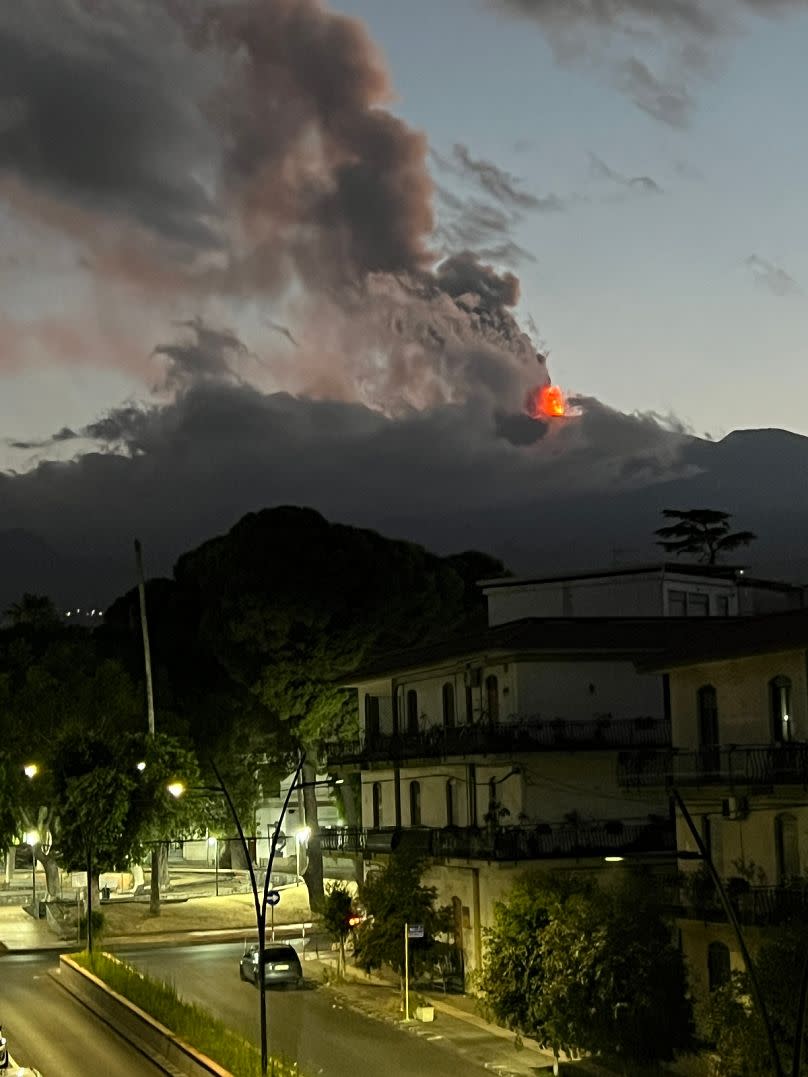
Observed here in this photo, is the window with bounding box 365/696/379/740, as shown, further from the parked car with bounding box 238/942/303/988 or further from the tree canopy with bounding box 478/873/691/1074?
the tree canopy with bounding box 478/873/691/1074

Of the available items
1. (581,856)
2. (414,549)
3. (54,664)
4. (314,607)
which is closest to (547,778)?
(581,856)

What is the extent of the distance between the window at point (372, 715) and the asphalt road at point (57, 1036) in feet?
47.2

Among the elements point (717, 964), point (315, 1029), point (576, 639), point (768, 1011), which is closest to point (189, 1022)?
point (315, 1029)

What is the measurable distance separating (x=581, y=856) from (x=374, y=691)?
15.6 metres

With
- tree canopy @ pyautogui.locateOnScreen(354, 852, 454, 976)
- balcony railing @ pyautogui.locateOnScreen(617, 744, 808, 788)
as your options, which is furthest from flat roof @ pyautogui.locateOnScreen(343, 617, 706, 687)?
tree canopy @ pyautogui.locateOnScreen(354, 852, 454, 976)

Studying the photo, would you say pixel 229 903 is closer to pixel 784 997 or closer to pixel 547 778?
pixel 547 778

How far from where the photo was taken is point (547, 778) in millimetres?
45562

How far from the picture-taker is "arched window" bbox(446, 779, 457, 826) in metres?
50.0

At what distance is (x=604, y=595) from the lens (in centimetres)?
5503

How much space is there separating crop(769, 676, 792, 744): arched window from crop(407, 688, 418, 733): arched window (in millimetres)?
20990

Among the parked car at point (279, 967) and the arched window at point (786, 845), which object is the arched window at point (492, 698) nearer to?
the parked car at point (279, 967)

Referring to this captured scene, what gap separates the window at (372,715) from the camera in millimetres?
57500

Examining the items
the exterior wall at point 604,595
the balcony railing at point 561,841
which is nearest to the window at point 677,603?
the exterior wall at point 604,595

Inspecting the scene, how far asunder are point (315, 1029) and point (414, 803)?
529 inches
